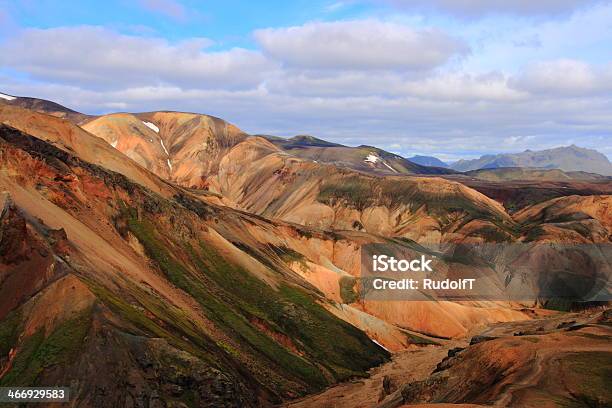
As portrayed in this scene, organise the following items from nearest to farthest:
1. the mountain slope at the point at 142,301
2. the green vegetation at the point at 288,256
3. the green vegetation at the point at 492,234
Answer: the mountain slope at the point at 142,301
the green vegetation at the point at 288,256
the green vegetation at the point at 492,234

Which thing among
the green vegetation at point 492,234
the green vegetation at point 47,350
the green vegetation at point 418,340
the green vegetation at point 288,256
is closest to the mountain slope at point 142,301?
the green vegetation at point 47,350

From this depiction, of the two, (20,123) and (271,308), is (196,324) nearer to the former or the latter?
(271,308)

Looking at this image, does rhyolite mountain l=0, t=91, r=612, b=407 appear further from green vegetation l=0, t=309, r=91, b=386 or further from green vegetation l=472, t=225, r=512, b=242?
green vegetation l=472, t=225, r=512, b=242

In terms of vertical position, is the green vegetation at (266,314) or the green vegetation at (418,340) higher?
the green vegetation at (266,314)

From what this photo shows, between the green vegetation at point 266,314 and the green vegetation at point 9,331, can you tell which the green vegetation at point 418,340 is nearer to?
the green vegetation at point 266,314

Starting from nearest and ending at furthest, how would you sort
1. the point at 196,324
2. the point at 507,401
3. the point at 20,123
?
1. the point at 507,401
2. the point at 196,324
3. the point at 20,123

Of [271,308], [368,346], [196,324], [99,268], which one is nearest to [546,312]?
[368,346]

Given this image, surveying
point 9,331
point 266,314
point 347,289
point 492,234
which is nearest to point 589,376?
point 9,331

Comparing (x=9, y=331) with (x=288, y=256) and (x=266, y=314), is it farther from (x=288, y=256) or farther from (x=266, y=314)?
(x=288, y=256)

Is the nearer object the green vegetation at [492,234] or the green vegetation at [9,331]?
the green vegetation at [9,331]
